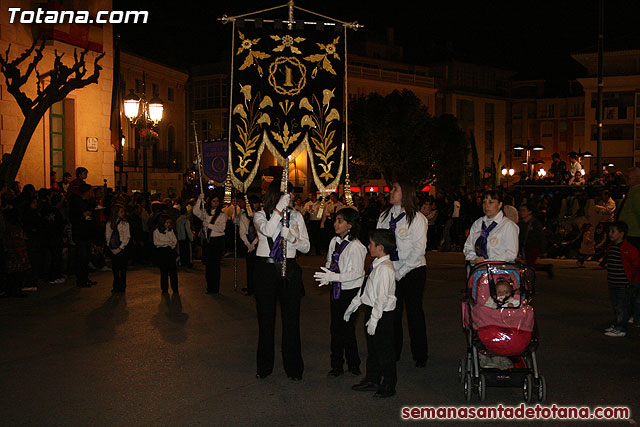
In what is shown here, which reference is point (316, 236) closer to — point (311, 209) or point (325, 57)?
point (311, 209)

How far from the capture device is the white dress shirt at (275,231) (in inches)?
278

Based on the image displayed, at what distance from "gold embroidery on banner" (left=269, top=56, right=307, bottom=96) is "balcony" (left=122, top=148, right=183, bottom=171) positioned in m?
33.4

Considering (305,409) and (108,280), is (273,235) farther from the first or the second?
(108,280)

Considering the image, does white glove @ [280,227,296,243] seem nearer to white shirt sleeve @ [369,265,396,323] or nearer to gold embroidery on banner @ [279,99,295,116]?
white shirt sleeve @ [369,265,396,323]

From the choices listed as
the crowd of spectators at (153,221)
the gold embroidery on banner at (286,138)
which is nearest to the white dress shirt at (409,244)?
the crowd of spectators at (153,221)

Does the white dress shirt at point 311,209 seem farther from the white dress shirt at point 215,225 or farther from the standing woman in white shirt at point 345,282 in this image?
the standing woman in white shirt at point 345,282

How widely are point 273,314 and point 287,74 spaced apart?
519 cm

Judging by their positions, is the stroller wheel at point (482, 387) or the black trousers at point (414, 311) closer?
the stroller wheel at point (482, 387)

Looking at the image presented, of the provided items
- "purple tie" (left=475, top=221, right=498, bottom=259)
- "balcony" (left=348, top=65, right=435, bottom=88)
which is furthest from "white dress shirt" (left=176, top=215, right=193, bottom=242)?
"balcony" (left=348, top=65, right=435, bottom=88)

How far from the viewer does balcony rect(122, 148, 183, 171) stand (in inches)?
1744

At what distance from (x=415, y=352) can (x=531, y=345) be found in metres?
1.54

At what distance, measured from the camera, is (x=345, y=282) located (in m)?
7.16

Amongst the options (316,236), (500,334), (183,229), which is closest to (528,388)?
(500,334)

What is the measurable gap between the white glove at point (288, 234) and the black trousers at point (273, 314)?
255mm
